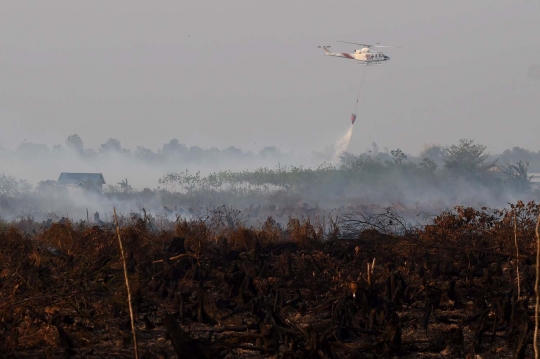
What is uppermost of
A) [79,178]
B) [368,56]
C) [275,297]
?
[368,56]

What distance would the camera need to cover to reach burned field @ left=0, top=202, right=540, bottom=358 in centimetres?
710

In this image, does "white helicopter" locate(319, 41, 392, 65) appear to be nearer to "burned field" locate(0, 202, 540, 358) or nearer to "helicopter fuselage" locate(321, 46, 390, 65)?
"helicopter fuselage" locate(321, 46, 390, 65)

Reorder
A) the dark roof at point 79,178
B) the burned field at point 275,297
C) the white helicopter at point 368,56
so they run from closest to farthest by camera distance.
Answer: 1. the burned field at point 275,297
2. the white helicopter at point 368,56
3. the dark roof at point 79,178

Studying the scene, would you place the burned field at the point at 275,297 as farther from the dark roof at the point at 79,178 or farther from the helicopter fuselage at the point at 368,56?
the dark roof at the point at 79,178

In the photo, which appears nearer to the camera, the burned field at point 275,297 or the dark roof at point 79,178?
the burned field at point 275,297

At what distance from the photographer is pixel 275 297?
Result: 352 inches

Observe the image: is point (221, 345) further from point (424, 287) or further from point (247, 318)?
point (424, 287)

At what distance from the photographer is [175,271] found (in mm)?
11633

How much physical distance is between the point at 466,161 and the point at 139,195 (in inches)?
1140

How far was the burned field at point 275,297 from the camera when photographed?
710cm

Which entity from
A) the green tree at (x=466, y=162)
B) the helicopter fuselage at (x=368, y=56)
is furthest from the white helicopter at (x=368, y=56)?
the green tree at (x=466, y=162)

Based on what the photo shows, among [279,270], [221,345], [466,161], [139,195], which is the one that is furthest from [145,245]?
[466,161]

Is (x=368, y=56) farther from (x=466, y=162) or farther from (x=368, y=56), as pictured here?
(x=466, y=162)

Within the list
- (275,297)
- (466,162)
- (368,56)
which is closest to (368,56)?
(368,56)
